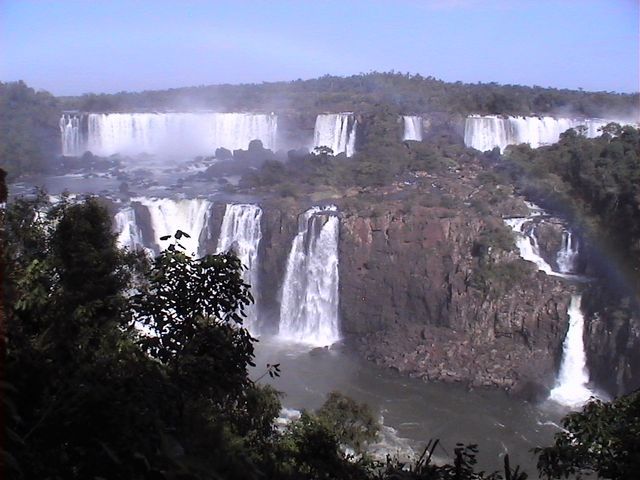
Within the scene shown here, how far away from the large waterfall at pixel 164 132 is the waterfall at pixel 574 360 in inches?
701

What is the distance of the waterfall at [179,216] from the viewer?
18.5 meters

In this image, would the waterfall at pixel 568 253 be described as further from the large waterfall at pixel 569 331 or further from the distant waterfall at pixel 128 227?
the distant waterfall at pixel 128 227

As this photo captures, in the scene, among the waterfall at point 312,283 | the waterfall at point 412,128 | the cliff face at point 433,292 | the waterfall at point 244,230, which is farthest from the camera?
the waterfall at point 412,128

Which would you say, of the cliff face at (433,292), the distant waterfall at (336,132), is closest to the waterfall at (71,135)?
the distant waterfall at (336,132)

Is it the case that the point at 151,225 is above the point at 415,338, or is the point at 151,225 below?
above

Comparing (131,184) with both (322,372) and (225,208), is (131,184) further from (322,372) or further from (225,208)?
(322,372)

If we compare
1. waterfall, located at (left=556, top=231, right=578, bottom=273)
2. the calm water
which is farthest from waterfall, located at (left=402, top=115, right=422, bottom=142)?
the calm water

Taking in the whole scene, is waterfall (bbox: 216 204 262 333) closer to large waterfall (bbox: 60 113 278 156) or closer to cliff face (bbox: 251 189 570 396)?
cliff face (bbox: 251 189 570 396)

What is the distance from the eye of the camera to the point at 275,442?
21.4ft

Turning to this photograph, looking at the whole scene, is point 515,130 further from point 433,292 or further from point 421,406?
point 421,406

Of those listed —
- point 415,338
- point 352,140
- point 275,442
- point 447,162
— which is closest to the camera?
point 275,442

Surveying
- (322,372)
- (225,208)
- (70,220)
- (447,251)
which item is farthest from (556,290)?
(70,220)

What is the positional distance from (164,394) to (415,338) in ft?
45.9

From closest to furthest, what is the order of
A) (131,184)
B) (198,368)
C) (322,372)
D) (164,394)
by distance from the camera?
(164,394)
(198,368)
(322,372)
(131,184)
